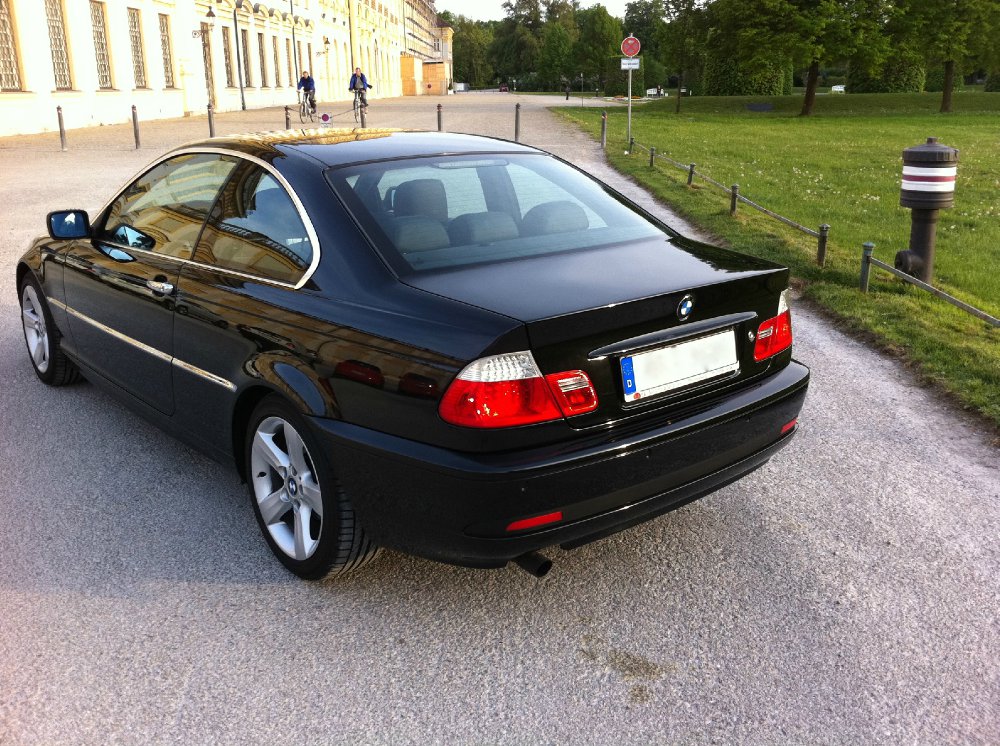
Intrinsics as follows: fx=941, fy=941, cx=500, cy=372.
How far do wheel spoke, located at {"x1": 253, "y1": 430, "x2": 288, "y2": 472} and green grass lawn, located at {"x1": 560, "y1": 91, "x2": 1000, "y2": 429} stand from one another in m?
3.71

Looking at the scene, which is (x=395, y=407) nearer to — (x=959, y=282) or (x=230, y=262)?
(x=230, y=262)

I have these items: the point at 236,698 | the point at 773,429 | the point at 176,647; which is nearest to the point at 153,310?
the point at 176,647

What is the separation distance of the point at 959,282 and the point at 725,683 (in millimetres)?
7109

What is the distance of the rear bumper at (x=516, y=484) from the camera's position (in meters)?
2.76

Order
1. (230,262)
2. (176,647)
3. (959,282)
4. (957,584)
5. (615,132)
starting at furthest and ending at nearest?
(615,132) → (959,282) → (230,262) → (957,584) → (176,647)

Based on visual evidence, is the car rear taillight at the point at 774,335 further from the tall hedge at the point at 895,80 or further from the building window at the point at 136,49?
the tall hedge at the point at 895,80

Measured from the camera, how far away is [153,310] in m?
4.05

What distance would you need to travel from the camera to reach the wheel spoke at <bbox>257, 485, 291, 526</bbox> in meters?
3.47

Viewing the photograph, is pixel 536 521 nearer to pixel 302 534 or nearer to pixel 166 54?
pixel 302 534

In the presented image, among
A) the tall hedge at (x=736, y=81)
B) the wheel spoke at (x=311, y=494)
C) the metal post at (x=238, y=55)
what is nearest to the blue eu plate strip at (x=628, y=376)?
the wheel spoke at (x=311, y=494)

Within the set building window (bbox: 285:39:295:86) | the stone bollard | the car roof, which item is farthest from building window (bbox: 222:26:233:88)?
the car roof

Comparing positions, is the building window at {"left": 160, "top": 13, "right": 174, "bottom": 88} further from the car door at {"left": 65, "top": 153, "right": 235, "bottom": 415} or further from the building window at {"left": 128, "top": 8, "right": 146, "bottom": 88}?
the car door at {"left": 65, "top": 153, "right": 235, "bottom": 415}

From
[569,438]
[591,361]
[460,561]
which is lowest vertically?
[460,561]

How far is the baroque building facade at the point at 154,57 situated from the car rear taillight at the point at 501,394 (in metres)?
27.6
